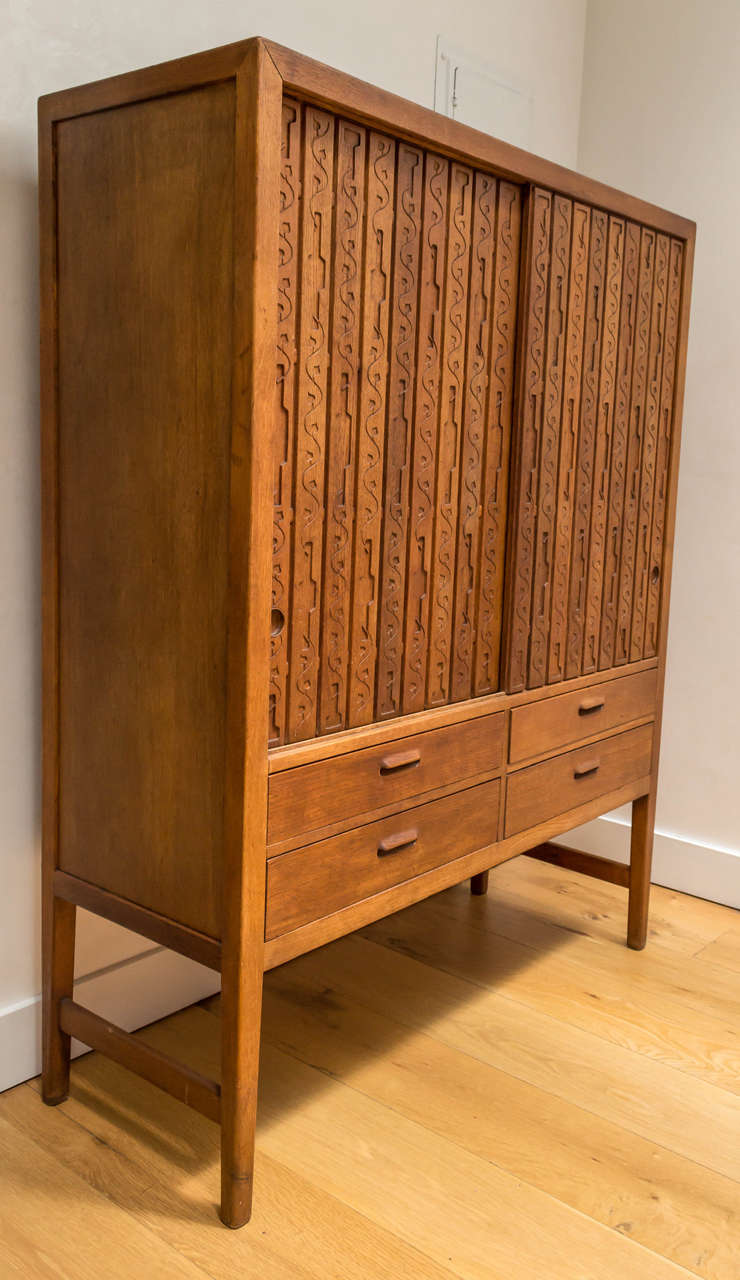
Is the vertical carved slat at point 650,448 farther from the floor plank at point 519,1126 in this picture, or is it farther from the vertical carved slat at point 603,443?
the floor plank at point 519,1126

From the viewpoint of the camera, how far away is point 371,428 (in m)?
1.75

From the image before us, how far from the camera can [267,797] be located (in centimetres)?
162

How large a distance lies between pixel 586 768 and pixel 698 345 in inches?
50.0

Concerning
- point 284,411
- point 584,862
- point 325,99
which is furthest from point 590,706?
point 325,99

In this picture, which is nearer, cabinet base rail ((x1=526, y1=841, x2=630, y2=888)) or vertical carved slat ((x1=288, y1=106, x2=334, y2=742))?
vertical carved slat ((x1=288, y1=106, x2=334, y2=742))

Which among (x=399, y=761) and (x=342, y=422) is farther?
(x=399, y=761)

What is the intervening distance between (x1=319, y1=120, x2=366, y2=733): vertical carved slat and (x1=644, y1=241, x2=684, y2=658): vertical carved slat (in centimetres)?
107

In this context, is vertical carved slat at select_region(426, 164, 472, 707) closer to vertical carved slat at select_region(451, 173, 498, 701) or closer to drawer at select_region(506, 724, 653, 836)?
vertical carved slat at select_region(451, 173, 498, 701)

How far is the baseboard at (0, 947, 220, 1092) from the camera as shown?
1987 millimetres

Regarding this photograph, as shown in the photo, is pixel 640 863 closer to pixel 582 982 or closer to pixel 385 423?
pixel 582 982

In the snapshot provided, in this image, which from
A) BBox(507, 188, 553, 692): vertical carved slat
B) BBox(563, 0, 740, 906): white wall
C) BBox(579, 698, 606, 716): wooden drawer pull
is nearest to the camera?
BBox(507, 188, 553, 692): vertical carved slat

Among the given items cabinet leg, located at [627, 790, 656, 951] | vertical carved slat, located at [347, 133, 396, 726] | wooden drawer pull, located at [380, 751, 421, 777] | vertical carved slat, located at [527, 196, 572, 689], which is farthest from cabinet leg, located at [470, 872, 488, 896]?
vertical carved slat, located at [347, 133, 396, 726]

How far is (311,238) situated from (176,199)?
20 cm

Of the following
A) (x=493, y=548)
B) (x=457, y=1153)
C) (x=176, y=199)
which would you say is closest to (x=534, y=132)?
(x=493, y=548)
